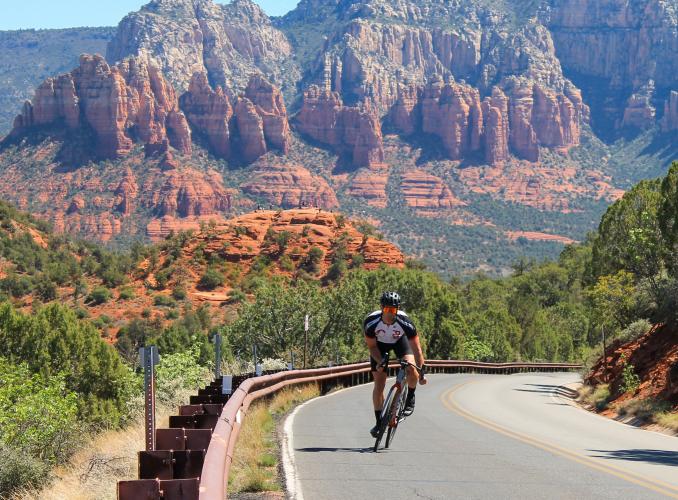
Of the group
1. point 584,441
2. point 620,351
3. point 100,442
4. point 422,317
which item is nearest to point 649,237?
point 620,351

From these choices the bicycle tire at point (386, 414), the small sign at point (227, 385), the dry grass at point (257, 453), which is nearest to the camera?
the dry grass at point (257, 453)

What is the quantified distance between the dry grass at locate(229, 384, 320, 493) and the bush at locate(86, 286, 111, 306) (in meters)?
68.7

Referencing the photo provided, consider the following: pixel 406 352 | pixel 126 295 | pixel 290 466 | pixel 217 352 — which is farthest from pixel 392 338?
pixel 126 295

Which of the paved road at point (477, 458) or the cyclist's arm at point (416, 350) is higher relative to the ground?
the cyclist's arm at point (416, 350)

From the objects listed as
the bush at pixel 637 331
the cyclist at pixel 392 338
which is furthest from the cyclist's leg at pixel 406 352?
the bush at pixel 637 331

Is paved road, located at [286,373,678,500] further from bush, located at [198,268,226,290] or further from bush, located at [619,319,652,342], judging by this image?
bush, located at [198,268,226,290]

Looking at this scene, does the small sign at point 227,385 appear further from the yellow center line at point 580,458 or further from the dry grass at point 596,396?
the dry grass at point 596,396

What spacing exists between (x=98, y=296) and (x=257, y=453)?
77756 millimetres

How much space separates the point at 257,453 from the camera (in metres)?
14.3

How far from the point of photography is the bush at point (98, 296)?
9006cm

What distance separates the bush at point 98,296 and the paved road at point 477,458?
68647mm

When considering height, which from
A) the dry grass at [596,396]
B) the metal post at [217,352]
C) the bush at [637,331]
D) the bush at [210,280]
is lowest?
the bush at [210,280]

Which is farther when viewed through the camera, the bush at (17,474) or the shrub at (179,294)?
the shrub at (179,294)

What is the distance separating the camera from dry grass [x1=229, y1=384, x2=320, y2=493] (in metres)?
11.6
